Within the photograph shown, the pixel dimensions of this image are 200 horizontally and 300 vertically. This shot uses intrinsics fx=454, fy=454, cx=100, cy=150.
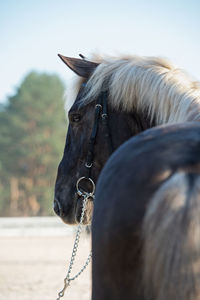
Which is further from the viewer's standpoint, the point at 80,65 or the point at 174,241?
the point at 80,65

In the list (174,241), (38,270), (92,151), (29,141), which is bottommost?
(29,141)

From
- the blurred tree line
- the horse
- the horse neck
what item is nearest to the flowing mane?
the horse neck

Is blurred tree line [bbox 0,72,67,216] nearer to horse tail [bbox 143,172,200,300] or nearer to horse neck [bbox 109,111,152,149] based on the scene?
horse neck [bbox 109,111,152,149]

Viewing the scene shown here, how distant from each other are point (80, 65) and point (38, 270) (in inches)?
292

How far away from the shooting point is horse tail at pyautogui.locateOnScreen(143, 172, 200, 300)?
4.44ft

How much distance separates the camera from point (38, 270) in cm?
993

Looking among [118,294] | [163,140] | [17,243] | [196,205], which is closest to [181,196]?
[196,205]

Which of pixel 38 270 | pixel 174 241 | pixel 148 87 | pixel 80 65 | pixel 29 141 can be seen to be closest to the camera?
pixel 174 241

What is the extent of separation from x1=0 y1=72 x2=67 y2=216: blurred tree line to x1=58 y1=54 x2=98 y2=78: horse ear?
35.7m

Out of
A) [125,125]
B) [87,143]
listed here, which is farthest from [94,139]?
[125,125]

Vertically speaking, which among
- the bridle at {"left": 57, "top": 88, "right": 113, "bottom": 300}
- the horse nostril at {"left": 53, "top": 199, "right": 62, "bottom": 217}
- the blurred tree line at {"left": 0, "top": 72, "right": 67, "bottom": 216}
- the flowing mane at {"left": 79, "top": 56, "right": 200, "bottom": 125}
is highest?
the flowing mane at {"left": 79, "top": 56, "right": 200, "bottom": 125}

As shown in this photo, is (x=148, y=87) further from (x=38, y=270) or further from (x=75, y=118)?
(x=38, y=270)

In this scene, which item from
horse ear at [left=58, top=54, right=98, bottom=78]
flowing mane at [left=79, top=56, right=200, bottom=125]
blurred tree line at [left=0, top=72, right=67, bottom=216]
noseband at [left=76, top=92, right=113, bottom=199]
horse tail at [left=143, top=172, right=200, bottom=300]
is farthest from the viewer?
blurred tree line at [left=0, top=72, right=67, bottom=216]

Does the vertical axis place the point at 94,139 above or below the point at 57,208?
above
